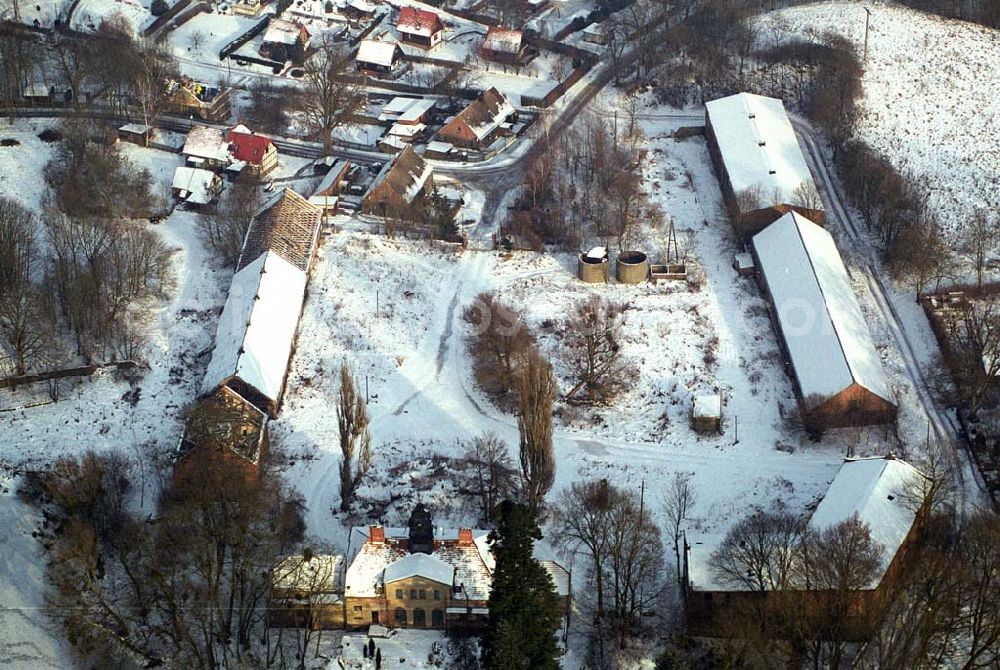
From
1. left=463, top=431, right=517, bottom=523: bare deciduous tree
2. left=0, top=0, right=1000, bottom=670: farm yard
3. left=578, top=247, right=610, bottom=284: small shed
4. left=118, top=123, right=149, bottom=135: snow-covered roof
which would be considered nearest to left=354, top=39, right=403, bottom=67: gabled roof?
left=0, top=0, right=1000, bottom=670: farm yard

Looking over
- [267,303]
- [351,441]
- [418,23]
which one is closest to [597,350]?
[351,441]

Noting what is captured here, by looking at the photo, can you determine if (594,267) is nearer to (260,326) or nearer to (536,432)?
(260,326)

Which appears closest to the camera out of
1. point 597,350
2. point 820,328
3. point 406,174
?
point 820,328

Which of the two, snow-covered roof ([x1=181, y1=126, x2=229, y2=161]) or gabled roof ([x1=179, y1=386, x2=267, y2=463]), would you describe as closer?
gabled roof ([x1=179, y1=386, x2=267, y2=463])

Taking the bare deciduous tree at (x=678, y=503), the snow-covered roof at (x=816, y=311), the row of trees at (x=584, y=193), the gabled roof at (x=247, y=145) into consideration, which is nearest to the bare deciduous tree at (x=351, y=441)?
the bare deciduous tree at (x=678, y=503)

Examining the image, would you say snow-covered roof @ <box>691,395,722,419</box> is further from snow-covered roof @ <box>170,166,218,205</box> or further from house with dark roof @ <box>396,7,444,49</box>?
house with dark roof @ <box>396,7,444,49</box>

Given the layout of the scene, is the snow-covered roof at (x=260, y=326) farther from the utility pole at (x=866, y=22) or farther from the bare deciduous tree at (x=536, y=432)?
the utility pole at (x=866, y=22)
